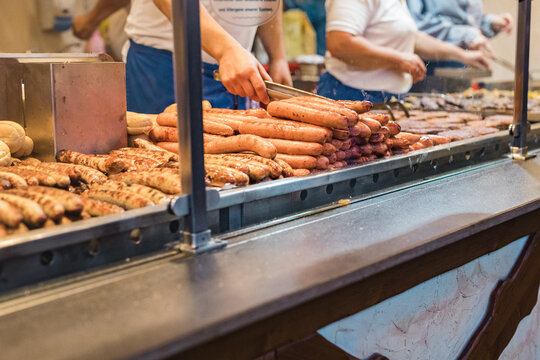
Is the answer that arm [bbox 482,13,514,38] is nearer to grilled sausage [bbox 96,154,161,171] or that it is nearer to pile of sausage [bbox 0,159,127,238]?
grilled sausage [bbox 96,154,161,171]

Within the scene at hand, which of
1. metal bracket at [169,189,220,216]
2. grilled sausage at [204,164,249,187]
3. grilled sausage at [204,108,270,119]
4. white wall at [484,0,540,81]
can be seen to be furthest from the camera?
white wall at [484,0,540,81]

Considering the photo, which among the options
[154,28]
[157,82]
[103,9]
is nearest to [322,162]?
[157,82]

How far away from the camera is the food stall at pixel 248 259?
4.10ft

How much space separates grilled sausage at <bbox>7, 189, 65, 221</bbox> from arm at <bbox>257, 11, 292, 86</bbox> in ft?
8.52

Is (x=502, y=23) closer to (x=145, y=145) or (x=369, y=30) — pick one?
(x=369, y=30)

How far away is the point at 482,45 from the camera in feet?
21.2

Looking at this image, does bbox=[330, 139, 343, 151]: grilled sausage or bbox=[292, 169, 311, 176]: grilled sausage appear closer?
bbox=[292, 169, 311, 176]: grilled sausage

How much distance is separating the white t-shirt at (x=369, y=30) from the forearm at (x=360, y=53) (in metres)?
0.04

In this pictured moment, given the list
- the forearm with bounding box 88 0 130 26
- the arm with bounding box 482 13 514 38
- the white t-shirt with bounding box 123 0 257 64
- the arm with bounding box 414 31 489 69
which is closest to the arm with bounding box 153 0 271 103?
the white t-shirt with bounding box 123 0 257 64

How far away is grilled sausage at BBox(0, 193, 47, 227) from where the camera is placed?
1.48 meters

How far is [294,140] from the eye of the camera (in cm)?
235

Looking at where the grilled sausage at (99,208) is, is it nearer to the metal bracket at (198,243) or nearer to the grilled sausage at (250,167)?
the metal bracket at (198,243)

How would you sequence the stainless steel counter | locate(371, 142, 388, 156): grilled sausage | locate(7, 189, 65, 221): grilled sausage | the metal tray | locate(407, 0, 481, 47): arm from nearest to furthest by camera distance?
the stainless steel counter
the metal tray
locate(7, 189, 65, 221): grilled sausage
locate(371, 142, 388, 156): grilled sausage
locate(407, 0, 481, 47): arm

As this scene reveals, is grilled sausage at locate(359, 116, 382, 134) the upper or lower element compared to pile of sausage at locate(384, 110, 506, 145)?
upper
